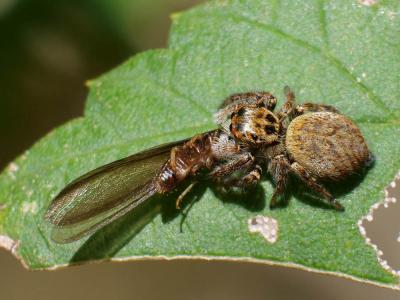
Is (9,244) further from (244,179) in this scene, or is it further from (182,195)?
(244,179)

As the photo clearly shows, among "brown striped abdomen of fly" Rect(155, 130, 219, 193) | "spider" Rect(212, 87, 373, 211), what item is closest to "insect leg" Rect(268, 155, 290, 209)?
"spider" Rect(212, 87, 373, 211)

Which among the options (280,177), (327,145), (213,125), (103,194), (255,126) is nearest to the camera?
(327,145)

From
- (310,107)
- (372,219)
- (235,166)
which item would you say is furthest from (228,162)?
(372,219)

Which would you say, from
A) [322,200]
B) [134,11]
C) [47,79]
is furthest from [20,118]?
[322,200]

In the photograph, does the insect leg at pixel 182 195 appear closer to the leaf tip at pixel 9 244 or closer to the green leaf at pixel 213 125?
the green leaf at pixel 213 125

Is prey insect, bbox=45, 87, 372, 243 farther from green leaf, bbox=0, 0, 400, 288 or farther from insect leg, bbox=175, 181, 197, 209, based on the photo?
green leaf, bbox=0, 0, 400, 288
